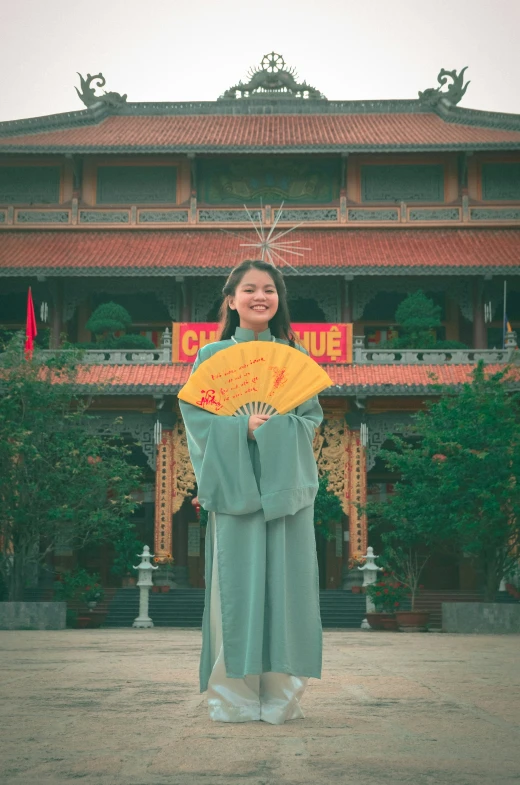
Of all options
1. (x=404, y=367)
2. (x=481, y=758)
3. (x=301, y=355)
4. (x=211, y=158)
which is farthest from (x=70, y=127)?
(x=481, y=758)

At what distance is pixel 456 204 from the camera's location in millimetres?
21641

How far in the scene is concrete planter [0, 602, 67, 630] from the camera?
42.5 ft

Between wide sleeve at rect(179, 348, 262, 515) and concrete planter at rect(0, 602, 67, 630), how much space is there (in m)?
9.82

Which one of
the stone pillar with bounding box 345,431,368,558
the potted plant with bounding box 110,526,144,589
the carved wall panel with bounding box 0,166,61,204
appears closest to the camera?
the potted plant with bounding box 110,526,144,589

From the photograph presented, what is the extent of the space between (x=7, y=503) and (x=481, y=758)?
11.4m

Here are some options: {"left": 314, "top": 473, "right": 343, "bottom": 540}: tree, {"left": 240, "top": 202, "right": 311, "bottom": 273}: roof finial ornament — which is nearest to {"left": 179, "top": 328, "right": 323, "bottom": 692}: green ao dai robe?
{"left": 314, "top": 473, "right": 343, "bottom": 540}: tree

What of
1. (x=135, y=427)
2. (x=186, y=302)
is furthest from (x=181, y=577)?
(x=186, y=302)

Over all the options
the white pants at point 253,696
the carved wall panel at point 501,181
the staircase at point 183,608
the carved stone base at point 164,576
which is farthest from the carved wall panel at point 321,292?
the white pants at point 253,696

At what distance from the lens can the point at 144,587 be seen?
51.2 feet

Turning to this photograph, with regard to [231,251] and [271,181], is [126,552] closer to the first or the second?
[231,251]

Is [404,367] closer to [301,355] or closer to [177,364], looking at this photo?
[177,364]

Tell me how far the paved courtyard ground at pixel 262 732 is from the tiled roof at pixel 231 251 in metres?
14.8

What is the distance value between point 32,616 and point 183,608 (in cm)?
360

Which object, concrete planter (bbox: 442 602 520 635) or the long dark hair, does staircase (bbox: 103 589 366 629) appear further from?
the long dark hair
